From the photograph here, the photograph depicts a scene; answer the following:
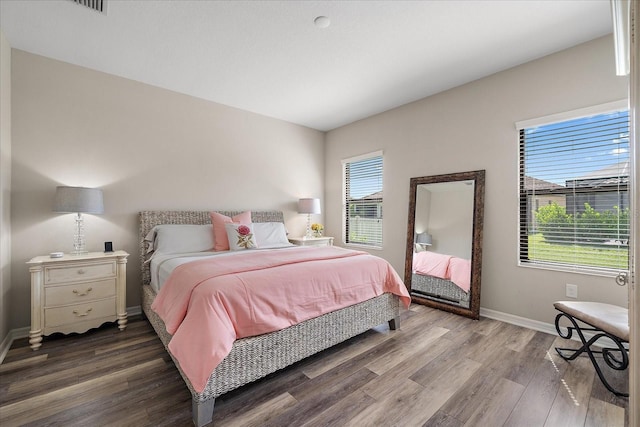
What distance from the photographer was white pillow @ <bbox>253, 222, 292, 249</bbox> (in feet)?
11.5

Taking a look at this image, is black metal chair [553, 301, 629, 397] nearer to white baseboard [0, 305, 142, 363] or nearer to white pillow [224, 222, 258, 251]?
white pillow [224, 222, 258, 251]

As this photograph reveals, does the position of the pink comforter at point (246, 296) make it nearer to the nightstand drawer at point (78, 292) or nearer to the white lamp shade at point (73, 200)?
the nightstand drawer at point (78, 292)

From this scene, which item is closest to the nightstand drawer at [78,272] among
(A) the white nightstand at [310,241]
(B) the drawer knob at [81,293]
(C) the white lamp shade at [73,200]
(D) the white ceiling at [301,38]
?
(B) the drawer knob at [81,293]

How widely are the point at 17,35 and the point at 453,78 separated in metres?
4.15

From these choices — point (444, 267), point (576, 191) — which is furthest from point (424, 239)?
point (576, 191)

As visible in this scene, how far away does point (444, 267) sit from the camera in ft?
10.9

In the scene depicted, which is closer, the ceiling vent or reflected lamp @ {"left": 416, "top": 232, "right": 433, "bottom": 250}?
the ceiling vent

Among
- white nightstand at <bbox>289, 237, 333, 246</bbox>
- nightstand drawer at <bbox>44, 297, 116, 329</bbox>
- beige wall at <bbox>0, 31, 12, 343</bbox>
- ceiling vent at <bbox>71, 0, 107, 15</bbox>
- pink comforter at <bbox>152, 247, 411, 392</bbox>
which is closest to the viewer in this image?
pink comforter at <bbox>152, 247, 411, 392</bbox>

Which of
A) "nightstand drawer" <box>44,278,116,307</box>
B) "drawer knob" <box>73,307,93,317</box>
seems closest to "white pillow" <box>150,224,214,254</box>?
"nightstand drawer" <box>44,278,116,307</box>

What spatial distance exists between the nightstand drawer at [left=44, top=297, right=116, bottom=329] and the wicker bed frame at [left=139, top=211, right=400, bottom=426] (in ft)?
1.00

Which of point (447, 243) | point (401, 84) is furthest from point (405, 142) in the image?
point (447, 243)

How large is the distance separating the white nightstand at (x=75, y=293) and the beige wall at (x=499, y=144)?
3.30m

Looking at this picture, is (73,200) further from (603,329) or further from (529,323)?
(529,323)

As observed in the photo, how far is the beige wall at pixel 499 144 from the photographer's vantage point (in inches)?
96.6
